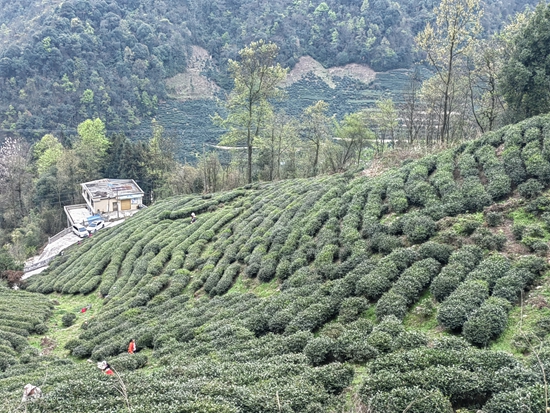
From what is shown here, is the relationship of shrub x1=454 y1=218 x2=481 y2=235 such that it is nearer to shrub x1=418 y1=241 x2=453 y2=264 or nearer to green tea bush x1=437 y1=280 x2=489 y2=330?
shrub x1=418 y1=241 x2=453 y2=264

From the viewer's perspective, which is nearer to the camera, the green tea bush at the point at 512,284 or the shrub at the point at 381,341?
the shrub at the point at 381,341

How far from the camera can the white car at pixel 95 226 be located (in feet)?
151

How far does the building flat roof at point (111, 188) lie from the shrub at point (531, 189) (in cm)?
4638

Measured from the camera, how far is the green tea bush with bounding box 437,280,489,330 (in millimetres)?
10585

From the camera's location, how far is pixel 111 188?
53125mm

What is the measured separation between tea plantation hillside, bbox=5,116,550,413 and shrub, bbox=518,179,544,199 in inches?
3.1

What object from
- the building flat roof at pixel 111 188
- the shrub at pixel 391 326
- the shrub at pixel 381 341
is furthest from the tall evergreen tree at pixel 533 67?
the building flat roof at pixel 111 188

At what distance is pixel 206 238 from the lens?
26453 mm

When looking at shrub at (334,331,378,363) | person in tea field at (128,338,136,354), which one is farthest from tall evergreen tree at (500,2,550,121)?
person in tea field at (128,338,136,354)

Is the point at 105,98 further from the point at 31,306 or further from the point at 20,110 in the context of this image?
the point at 31,306

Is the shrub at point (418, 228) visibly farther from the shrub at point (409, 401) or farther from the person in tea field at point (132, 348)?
the person in tea field at point (132, 348)

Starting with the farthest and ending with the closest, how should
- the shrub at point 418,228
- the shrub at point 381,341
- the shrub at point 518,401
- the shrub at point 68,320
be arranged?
the shrub at point 68,320 < the shrub at point 418,228 < the shrub at point 381,341 < the shrub at point 518,401

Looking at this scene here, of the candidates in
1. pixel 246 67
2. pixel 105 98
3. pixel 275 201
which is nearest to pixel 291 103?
pixel 105 98

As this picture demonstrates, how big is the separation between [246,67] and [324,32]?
323 ft
